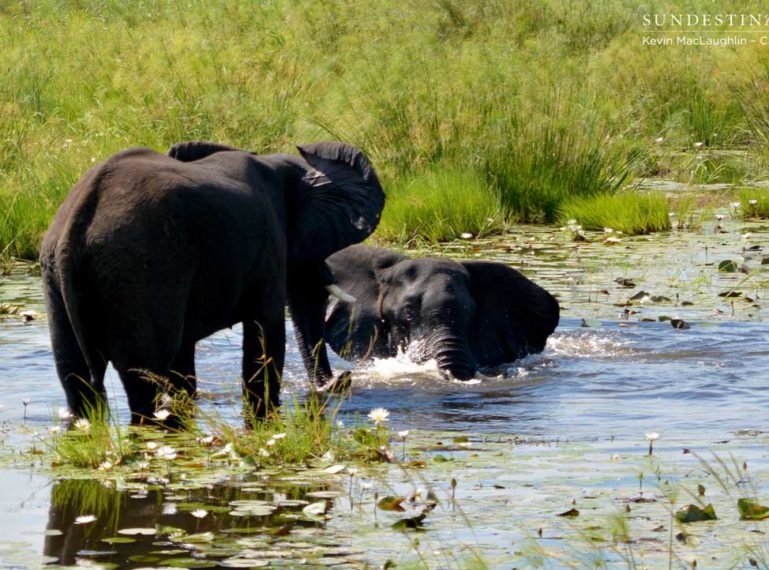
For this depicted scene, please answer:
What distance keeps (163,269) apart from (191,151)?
1.41 m

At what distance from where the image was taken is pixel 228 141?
1485cm

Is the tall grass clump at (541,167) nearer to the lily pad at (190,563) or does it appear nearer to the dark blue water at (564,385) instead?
the dark blue water at (564,385)

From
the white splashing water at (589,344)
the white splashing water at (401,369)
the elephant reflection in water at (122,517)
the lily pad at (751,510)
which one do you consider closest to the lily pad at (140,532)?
the elephant reflection in water at (122,517)

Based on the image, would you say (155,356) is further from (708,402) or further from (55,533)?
(708,402)

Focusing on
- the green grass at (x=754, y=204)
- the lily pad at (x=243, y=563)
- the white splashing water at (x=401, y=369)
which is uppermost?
the lily pad at (x=243, y=563)

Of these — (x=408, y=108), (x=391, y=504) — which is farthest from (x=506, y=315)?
(x=408, y=108)

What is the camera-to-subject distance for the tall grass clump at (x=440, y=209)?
13.0m

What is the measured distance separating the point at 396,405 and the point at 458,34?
16855 mm

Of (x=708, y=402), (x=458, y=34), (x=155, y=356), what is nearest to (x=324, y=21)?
(x=458, y=34)

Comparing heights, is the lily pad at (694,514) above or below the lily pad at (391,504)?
above

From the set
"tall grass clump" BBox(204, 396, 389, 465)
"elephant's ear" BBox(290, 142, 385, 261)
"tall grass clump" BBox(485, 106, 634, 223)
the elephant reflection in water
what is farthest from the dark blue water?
"tall grass clump" BBox(485, 106, 634, 223)

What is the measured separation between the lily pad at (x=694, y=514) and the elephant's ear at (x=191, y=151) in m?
3.35

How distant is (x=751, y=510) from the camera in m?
4.92

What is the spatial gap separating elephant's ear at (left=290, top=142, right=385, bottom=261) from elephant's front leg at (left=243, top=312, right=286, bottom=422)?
0.71 meters
